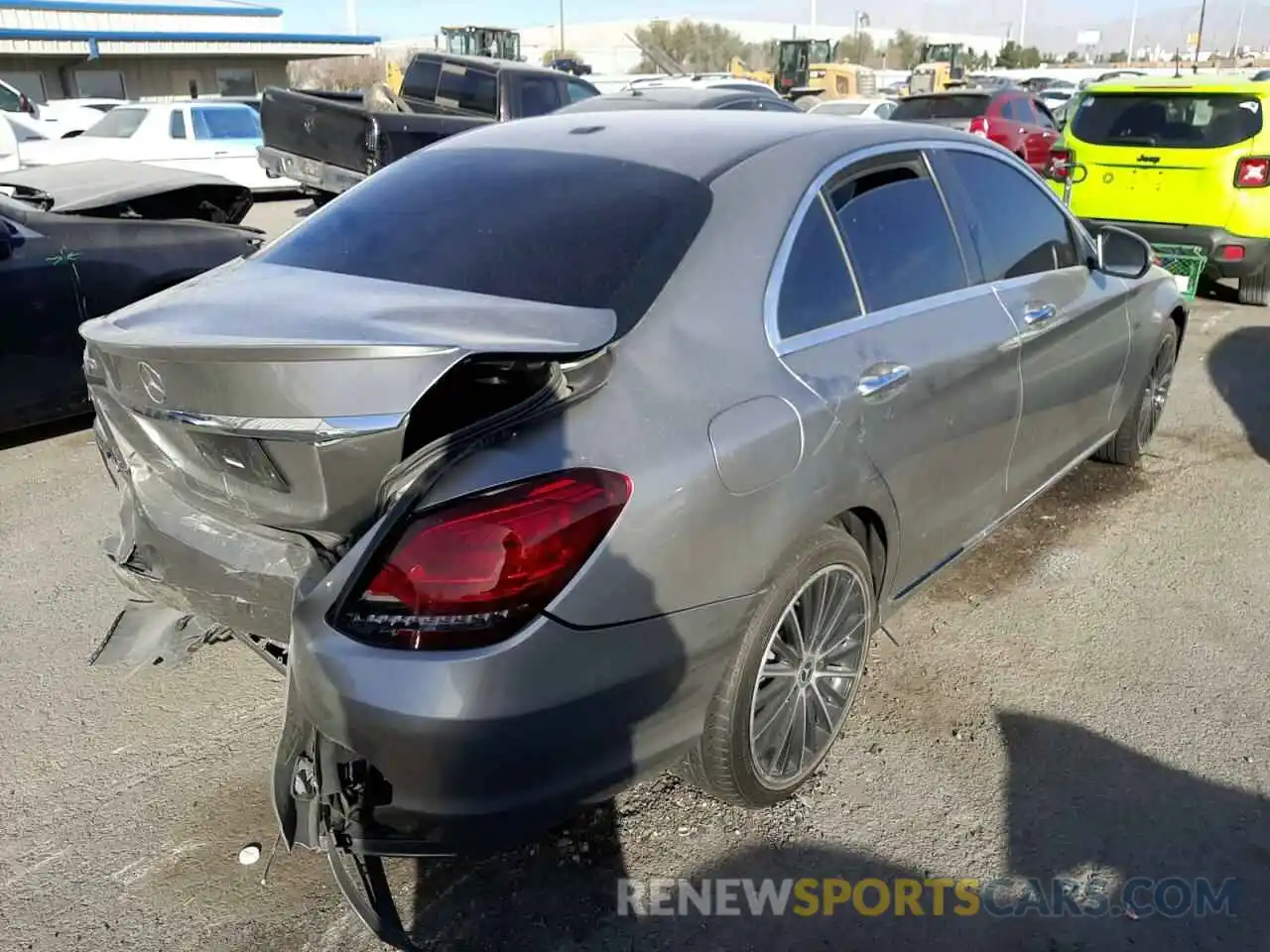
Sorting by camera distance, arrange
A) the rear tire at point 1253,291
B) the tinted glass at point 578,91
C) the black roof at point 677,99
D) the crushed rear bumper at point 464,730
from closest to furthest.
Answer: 1. the crushed rear bumper at point 464,730
2. the black roof at point 677,99
3. the rear tire at point 1253,291
4. the tinted glass at point 578,91

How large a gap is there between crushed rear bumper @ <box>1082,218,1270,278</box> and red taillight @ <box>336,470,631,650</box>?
7051mm

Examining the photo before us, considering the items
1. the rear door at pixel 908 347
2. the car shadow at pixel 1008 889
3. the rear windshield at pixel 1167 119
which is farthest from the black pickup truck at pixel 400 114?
the car shadow at pixel 1008 889

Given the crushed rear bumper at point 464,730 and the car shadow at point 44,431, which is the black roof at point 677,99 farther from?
the crushed rear bumper at point 464,730

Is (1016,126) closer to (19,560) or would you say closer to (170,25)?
(19,560)

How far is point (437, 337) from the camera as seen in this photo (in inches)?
83.7

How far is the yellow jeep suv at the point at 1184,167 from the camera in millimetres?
7820

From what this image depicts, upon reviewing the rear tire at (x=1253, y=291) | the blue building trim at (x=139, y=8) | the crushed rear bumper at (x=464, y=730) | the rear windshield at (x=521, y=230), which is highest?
the blue building trim at (x=139, y=8)

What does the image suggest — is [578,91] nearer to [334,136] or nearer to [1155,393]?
[334,136]

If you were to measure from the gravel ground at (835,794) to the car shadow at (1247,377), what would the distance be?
196 cm

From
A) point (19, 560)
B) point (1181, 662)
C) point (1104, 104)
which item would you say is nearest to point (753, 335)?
point (1181, 662)

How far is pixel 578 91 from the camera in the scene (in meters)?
12.3

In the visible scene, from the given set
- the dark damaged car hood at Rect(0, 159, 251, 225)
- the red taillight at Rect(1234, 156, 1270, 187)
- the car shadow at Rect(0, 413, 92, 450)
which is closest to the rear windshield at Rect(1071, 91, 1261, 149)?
the red taillight at Rect(1234, 156, 1270, 187)

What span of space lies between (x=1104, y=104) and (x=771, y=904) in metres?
8.25

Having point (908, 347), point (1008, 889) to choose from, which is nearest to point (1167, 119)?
point (908, 347)
